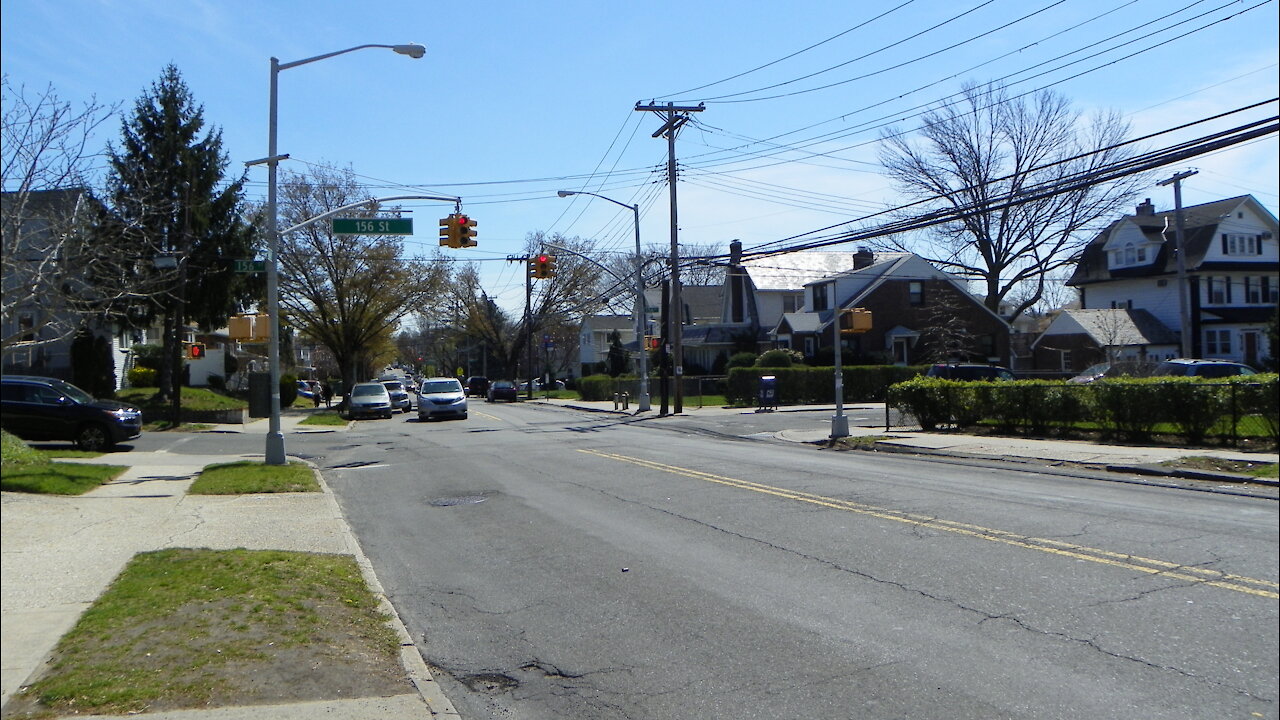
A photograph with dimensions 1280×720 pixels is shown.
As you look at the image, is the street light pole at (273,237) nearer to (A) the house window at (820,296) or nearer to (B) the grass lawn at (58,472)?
(B) the grass lawn at (58,472)

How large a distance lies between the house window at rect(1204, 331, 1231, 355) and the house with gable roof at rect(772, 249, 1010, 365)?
4720 centimetres

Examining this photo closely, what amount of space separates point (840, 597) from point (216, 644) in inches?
171

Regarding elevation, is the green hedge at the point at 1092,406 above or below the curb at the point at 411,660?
above

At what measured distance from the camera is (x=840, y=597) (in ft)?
24.0

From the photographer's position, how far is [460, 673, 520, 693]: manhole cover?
19.1 ft

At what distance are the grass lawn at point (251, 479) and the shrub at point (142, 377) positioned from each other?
2757cm

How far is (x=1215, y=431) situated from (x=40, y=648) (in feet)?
54.7

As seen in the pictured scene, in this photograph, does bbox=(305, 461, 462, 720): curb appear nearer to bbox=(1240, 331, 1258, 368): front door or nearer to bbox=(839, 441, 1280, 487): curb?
bbox=(1240, 331, 1258, 368): front door

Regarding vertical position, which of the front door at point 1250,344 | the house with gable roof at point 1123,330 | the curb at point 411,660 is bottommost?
the curb at point 411,660

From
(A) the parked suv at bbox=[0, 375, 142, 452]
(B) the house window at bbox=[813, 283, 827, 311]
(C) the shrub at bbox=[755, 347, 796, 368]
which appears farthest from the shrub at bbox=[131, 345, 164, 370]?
(B) the house window at bbox=[813, 283, 827, 311]

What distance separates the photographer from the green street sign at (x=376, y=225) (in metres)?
19.0

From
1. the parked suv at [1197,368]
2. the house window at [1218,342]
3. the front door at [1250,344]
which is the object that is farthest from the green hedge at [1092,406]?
the front door at [1250,344]

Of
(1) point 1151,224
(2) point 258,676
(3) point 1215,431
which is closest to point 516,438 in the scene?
(3) point 1215,431

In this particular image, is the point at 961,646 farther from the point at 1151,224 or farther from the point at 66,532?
the point at 66,532
